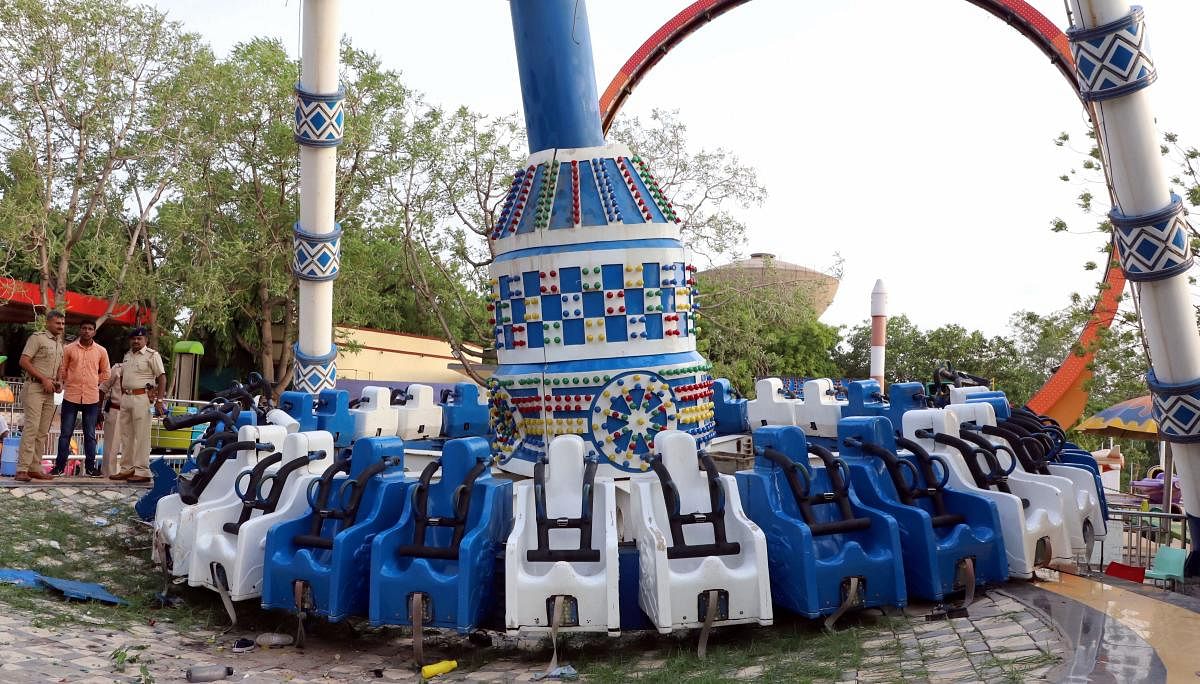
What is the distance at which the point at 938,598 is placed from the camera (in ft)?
19.4

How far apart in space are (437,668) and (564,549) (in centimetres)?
93

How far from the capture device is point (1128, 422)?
51.3ft

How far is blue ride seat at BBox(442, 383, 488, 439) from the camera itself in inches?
414

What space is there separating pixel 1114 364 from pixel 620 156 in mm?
9027

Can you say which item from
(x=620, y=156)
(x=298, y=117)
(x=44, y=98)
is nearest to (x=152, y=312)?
(x=44, y=98)

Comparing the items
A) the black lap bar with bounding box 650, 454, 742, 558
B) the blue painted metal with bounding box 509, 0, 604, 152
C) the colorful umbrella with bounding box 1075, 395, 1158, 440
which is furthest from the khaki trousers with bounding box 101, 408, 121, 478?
the colorful umbrella with bounding box 1075, 395, 1158, 440

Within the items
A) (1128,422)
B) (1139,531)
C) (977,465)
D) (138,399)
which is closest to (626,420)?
(977,465)

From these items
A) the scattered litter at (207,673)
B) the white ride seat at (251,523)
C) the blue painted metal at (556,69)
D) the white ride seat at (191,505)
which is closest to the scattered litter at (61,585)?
the white ride seat at (191,505)

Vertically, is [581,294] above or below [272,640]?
above

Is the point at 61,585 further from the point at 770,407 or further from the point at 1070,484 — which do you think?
the point at 1070,484

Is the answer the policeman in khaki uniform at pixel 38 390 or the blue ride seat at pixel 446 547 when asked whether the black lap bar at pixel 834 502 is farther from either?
the policeman in khaki uniform at pixel 38 390

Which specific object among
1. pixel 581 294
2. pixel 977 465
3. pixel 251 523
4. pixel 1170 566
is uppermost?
pixel 581 294

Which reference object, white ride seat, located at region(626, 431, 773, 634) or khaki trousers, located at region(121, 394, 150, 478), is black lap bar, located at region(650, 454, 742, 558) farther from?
Answer: khaki trousers, located at region(121, 394, 150, 478)

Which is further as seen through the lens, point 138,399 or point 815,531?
point 138,399
